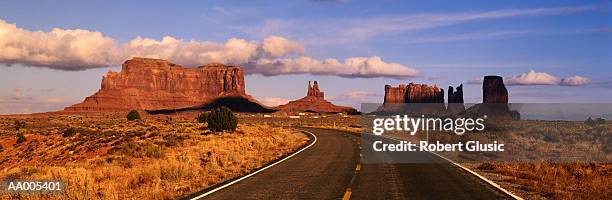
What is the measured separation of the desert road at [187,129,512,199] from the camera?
11961mm

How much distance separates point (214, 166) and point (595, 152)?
1928 centimetres

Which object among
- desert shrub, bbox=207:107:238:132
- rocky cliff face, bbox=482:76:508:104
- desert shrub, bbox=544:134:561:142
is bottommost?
desert shrub, bbox=544:134:561:142

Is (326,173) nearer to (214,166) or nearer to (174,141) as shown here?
A: (214,166)

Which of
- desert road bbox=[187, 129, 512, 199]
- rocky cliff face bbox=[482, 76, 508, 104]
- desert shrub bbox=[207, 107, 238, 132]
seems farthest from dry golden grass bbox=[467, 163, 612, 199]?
rocky cliff face bbox=[482, 76, 508, 104]

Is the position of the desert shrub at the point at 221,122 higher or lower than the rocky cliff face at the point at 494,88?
lower

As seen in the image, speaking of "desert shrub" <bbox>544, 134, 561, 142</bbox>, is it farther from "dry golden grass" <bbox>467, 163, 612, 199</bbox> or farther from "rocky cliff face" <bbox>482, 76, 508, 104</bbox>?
"rocky cliff face" <bbox>482, 76, 508, 104</bbox>

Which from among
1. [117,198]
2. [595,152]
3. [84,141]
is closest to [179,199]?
[117,198]

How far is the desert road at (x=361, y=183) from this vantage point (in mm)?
11961

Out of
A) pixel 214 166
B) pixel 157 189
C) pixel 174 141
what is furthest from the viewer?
pixel 174 141

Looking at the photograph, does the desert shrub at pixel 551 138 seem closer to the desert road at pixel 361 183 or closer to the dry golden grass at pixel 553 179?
the dry golden grass at pixel 553 179

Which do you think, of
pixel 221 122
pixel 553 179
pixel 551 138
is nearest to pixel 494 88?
pixel 551 138

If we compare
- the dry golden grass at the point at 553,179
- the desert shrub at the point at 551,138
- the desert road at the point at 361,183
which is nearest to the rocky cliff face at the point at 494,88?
the desert shrub at the point at 551,138

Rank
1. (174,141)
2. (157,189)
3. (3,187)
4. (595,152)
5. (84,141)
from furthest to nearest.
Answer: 1. (84,141)
2. (174,141)
3. (595,152)
4. (3,187)
5. (157,189)

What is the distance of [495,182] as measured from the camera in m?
14.6
